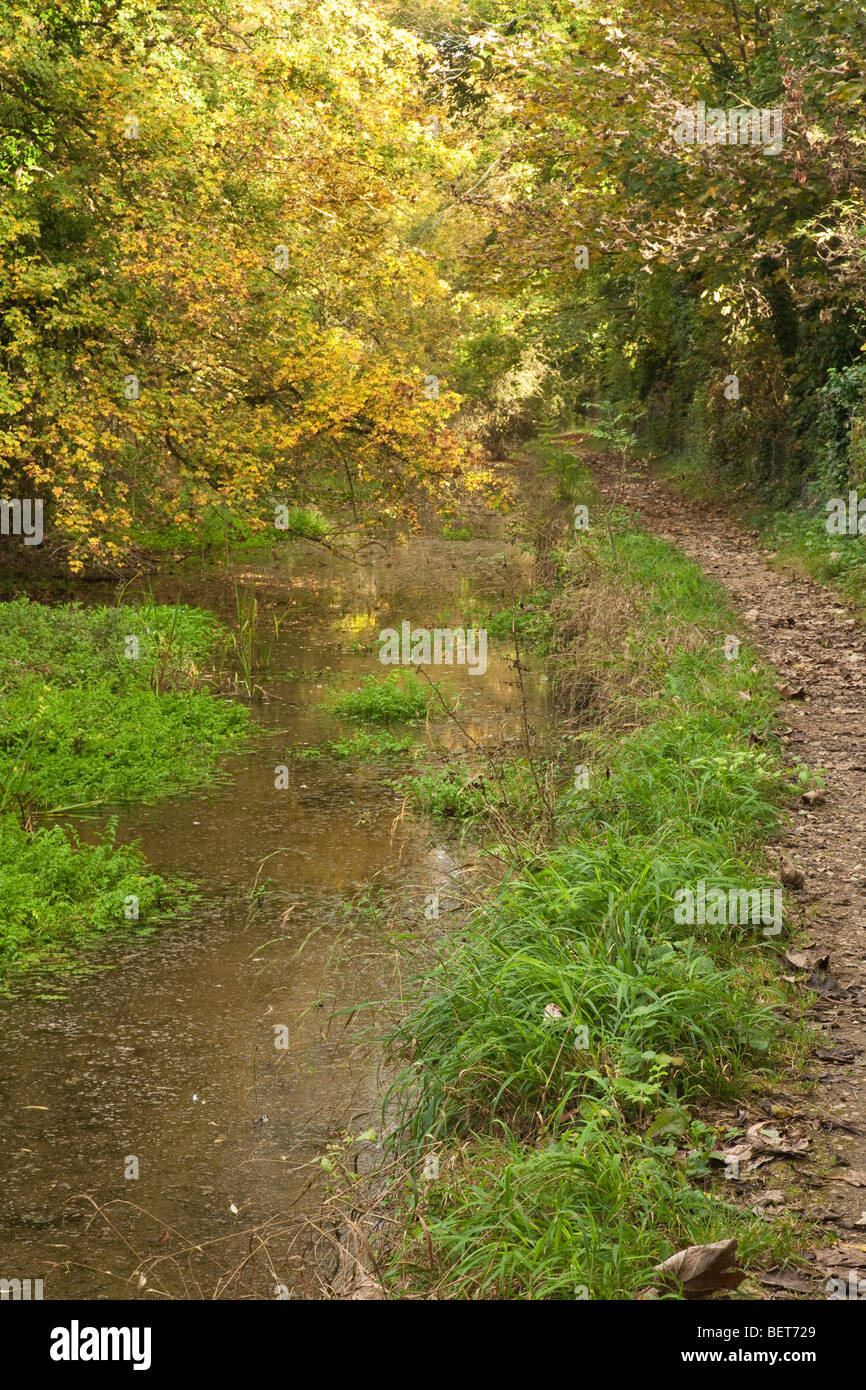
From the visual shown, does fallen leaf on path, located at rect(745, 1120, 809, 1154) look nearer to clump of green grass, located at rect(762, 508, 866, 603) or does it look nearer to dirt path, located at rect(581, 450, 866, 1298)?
dirt path, located at rect(581, 450, 866, 1298)

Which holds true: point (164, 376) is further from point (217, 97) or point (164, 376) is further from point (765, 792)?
point (765, 792)

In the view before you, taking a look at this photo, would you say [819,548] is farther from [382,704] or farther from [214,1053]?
[214,1053]

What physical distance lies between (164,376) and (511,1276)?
12.9 meters

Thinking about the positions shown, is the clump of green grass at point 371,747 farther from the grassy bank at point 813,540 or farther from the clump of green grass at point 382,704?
the grassy bank at point 813,540

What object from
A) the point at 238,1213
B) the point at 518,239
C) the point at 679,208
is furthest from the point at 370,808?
the point at 518,239

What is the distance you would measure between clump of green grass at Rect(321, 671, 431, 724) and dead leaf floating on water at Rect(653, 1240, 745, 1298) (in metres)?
8.48

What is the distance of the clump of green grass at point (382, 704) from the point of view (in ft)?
38.6

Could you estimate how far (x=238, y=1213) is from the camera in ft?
14.8

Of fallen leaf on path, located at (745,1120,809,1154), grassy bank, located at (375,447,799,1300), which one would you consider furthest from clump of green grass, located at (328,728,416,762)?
fallen leaf on path, located at (745,1120,809,1154)

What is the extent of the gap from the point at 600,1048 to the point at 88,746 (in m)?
6.96

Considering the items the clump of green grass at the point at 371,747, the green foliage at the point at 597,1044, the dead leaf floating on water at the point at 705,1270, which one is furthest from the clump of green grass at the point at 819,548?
the dead leaf floating on water at the point at 705,1270

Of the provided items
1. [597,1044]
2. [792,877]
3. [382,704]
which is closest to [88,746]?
[382,704]

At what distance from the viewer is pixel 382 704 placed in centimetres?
1182

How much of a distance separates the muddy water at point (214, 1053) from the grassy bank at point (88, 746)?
0.34m
